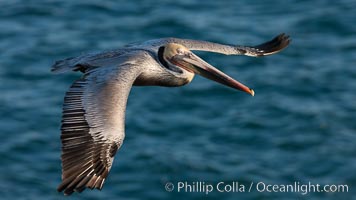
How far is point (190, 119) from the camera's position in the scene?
1917 centimetres

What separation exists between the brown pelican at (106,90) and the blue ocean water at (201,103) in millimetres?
Result: 4937

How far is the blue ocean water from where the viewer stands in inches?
707

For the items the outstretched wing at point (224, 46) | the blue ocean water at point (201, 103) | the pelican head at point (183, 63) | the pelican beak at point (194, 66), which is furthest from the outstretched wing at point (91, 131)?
the blue ocean water at point (201, 103)

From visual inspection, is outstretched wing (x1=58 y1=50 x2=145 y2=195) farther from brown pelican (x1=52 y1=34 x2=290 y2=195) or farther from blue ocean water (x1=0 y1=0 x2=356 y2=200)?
blue ocean water (x1=0 y1=0 x2=356 y2=200)

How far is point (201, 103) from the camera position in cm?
1958

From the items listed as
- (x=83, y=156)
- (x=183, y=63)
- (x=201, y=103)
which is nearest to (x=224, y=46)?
(x=183, y=63)

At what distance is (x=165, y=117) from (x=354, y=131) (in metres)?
3.77

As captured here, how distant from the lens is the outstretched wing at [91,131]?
10727 mm

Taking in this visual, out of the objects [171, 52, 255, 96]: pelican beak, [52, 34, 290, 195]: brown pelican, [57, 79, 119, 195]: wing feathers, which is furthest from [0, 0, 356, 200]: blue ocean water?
[57, 79, 119, 195]: wing feathers

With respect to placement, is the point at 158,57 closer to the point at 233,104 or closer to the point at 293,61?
the point at 233,104

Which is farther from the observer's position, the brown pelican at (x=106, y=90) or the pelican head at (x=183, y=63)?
the pelican head at (x=183, y=63)

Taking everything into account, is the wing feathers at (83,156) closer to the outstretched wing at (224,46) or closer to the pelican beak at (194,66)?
the pelican beak at (194,66)

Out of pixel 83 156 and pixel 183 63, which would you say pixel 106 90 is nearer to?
pixel 83 156

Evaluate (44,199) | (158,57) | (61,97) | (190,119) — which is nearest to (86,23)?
(61,97)
